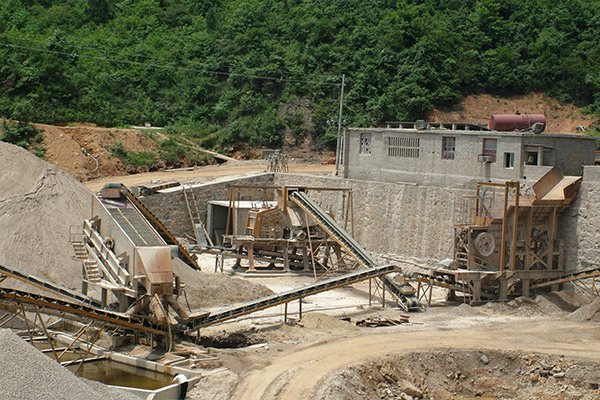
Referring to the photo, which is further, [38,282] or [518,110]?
[518,110]

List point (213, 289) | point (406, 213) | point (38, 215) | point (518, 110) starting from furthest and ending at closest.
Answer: point (518, 110), point (406, 213), point (38, 215), point (213, 289)

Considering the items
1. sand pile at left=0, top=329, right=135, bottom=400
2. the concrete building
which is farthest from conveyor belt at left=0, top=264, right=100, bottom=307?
the concrete building

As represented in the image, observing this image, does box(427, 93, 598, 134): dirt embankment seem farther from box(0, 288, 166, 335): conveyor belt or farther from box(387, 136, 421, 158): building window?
box(0, 288, 166, 335): conveyor belt

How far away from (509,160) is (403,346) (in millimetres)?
12344

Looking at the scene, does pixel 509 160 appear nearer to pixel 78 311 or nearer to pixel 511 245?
pixel 511 245

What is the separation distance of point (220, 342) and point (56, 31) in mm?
39581

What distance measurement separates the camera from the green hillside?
168 feet

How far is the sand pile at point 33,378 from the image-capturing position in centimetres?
1571

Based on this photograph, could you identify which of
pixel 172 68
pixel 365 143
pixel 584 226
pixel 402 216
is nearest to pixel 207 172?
pixel 365 143

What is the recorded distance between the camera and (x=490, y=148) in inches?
1308

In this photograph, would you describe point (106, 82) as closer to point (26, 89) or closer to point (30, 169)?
point (26, 89)

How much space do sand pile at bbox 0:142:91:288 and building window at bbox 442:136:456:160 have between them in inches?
556

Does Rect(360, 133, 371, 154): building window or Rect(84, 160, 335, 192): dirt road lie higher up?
Rect(360, 133, 371, 154): building window

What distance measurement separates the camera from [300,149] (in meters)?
51.1
